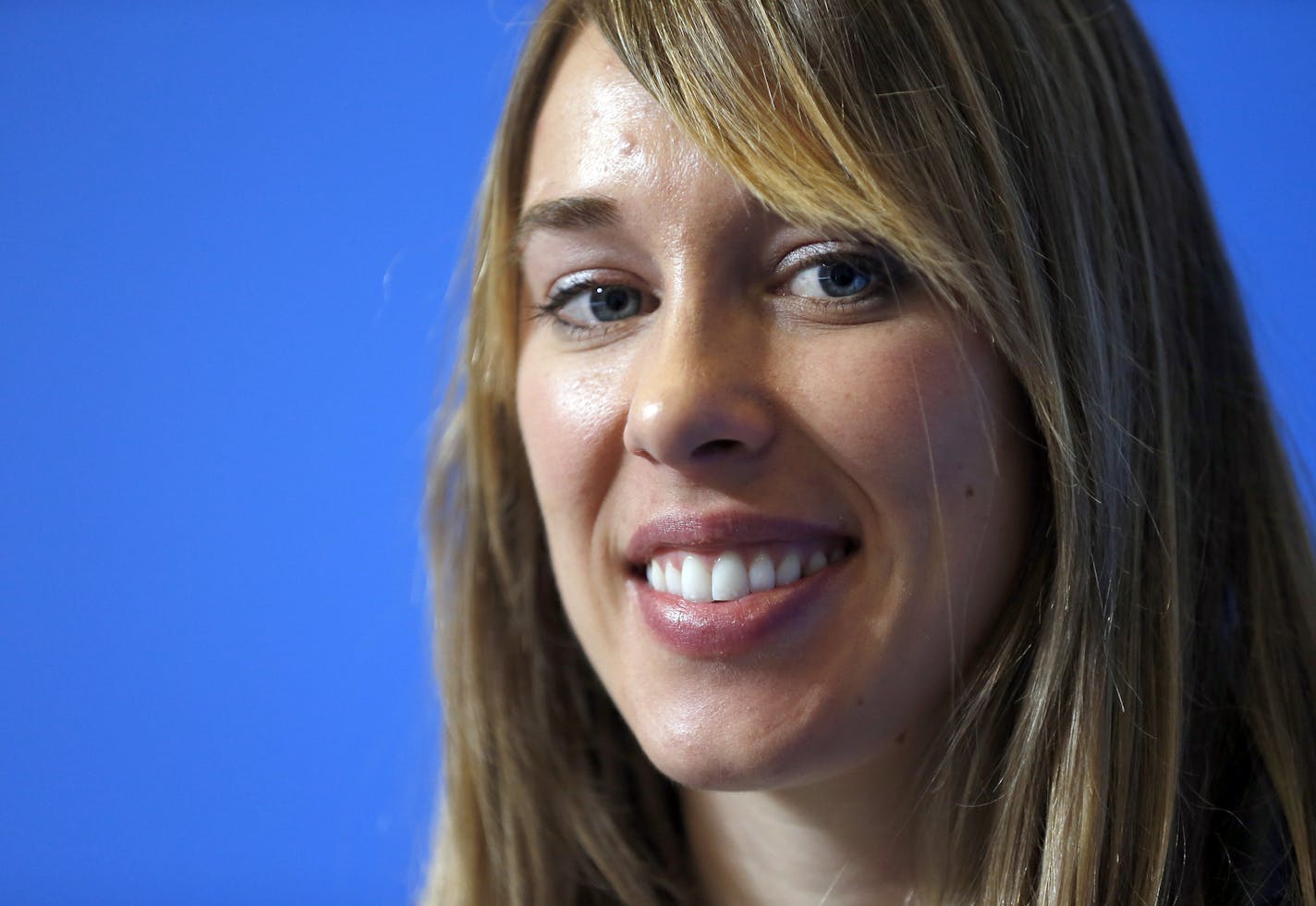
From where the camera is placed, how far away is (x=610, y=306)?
118cm

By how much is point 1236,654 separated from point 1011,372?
0.39m

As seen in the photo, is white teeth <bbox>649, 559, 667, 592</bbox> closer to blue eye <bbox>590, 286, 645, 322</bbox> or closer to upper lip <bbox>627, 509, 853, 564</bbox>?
upper lip <bbox>627, 509, 853, 564</bbox>

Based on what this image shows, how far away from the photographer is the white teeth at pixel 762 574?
1.07m

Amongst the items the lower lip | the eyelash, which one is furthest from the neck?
the eyelash

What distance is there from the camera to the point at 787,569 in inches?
42.1

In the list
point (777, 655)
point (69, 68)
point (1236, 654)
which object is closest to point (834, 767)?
point (777, 655)

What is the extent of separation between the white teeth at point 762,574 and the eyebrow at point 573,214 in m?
0.32

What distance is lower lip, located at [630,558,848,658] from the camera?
1.06 m

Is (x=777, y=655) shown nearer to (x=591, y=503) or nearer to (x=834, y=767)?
(x=834, y=767)

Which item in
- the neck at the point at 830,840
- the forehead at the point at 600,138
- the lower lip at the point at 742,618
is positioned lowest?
the neck at the point at 830,840

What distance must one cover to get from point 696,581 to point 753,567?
6 cm

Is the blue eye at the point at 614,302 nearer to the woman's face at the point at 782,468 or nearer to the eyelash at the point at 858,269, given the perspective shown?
the woman's face at the point at 782,468

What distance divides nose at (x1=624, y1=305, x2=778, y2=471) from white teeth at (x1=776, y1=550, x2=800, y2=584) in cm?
10

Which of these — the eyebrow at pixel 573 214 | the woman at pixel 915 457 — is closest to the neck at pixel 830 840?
the woman at pixel 915 457
